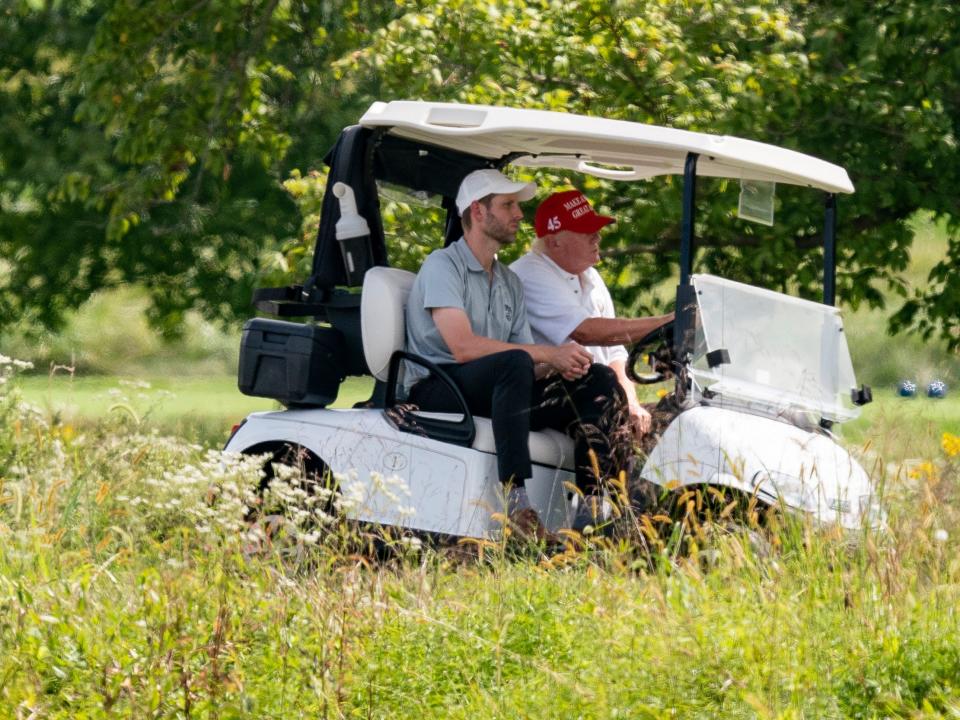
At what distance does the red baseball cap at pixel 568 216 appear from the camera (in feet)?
18.0

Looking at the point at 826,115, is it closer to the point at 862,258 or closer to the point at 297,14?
the point at 862,258

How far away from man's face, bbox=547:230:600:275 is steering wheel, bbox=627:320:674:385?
387 mm

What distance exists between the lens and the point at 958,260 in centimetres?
943

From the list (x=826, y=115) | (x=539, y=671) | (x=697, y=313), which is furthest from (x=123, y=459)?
(x=826, y=115)

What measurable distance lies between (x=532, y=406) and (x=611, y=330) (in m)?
0.51

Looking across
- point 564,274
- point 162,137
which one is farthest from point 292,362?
point 162,137

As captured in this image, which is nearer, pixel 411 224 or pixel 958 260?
pixel 411 224

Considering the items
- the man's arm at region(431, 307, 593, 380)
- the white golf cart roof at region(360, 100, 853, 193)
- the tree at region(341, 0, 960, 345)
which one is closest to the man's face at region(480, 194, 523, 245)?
the white golf cart roof at region(360, 100, 853, 193)

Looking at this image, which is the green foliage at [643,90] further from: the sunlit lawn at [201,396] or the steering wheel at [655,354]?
the sunlit lawn at [201,396]

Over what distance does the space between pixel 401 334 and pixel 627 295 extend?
458cm

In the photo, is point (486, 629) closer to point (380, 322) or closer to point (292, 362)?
point (380, 322)

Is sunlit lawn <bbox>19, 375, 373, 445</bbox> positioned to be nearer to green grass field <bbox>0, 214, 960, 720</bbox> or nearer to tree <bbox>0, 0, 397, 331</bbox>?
tree <bbox>0, 0, 397, 331</bbox>

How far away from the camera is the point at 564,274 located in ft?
18.2

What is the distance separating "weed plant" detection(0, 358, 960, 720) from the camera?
317 cm
